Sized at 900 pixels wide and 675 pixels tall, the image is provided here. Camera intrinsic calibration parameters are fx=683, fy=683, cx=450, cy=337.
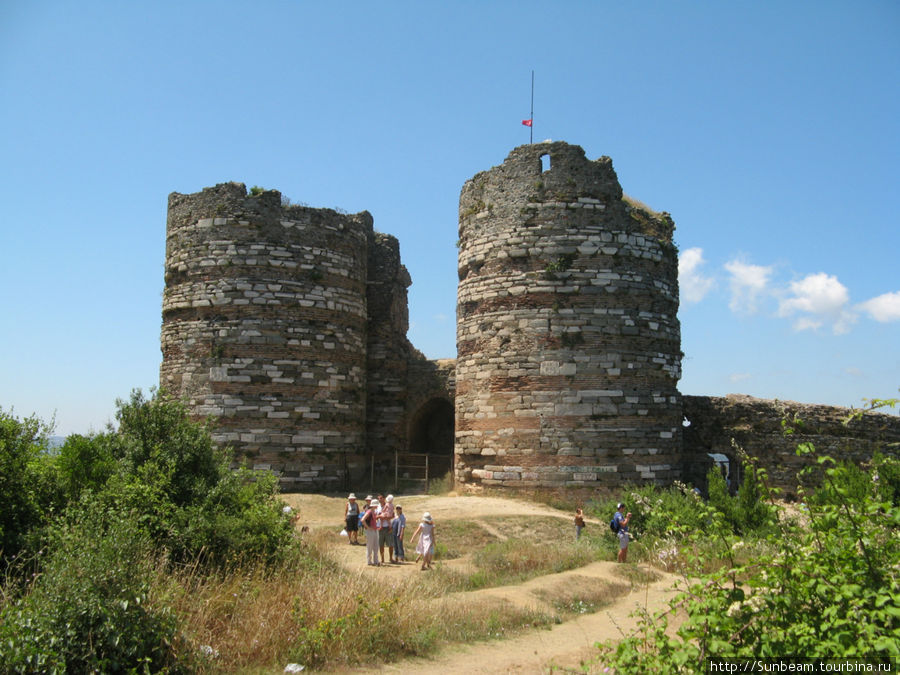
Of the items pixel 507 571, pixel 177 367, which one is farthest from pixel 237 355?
pixel 507 571

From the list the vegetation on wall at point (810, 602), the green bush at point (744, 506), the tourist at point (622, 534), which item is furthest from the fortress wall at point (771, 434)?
the vegetation on wall at point (810, 602)

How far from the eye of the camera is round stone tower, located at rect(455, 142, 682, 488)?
1608cm

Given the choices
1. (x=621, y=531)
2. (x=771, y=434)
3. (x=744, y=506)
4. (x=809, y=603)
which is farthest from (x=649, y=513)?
(x=809, y=603)

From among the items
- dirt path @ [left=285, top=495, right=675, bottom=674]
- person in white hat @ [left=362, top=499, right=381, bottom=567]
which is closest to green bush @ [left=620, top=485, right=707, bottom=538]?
dirt path @ [left=285, top=495, right=675, bottom=674]

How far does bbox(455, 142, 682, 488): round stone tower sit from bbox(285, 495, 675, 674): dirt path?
1349 millimetres

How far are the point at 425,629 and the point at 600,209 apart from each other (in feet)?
37.9

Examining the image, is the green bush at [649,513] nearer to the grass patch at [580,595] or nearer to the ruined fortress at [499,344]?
the ruined fortress at [499,344]

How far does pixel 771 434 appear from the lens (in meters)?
18.7

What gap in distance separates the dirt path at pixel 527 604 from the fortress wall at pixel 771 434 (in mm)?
5975

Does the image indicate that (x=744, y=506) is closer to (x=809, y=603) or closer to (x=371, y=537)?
(x=371, y=537)

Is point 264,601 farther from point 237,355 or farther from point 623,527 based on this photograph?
point 237,355

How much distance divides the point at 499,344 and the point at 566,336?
65.8 inches

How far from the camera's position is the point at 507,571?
11.7 meters

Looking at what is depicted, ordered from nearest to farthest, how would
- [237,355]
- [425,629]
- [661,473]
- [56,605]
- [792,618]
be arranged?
[792,618] < [56,605] < [425,629] < [661,473] < [237,355]
